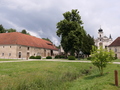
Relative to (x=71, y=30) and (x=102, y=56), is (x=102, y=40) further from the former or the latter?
(x=102, y=56)

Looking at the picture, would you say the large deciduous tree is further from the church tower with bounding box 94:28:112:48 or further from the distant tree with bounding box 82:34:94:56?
the church tower with bounding box 94:28:112:48

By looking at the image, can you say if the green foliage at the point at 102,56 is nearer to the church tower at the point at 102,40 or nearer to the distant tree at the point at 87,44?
the distant tree at the point at 87,44

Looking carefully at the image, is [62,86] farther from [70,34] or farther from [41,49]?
[41,49]

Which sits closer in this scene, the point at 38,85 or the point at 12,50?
the point at 38,85

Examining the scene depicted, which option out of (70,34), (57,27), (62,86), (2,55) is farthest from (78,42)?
(62,86)

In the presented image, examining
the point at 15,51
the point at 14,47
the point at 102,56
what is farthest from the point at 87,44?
the point at 102,56

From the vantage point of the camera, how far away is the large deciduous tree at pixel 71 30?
37.2m

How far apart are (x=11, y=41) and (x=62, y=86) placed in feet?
112

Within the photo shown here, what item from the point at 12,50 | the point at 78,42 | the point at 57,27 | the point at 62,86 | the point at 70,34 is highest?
the point at 57,27

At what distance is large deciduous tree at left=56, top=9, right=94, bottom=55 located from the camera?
1463 inches

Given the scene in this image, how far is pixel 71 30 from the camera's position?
127 feet

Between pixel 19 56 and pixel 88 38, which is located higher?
pixel 88 38

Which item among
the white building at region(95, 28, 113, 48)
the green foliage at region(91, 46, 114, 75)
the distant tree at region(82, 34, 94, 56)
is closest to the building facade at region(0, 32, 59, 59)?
the distant tree at region(82, 34, 94, 56)

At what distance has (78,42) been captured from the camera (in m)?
37.0
